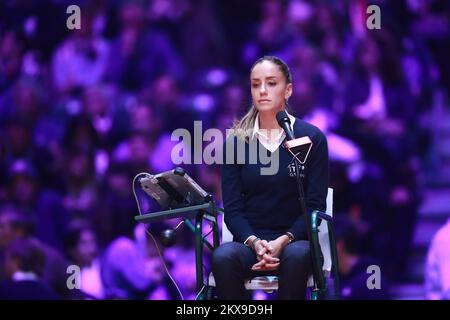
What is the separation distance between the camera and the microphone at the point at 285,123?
3.73m

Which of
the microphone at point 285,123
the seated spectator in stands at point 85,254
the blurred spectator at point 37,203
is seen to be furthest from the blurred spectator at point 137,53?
the microphone at point 285,123

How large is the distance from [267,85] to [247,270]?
0.81 meters

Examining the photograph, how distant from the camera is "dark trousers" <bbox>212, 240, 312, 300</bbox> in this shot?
12.4ft

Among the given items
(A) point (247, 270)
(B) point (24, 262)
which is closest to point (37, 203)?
(B) point (24, 262)

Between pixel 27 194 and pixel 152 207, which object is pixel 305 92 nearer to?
pixel 152 207

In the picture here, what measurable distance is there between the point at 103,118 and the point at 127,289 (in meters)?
1.20

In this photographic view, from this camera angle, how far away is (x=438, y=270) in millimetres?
5062

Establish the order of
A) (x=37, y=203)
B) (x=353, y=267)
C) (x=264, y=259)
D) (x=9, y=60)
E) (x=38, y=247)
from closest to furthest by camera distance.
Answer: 1. (x=264, y=259)
2. (x=353, y=267)
3. (x=38, y=247)
4. (x=37, y=203)
5. (x=9, y=60)

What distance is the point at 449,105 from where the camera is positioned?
5.79 meters

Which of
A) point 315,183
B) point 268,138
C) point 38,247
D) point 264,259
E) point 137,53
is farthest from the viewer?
point 137,53

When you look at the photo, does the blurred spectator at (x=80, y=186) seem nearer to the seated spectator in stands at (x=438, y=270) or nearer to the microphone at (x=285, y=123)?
the seated spectator in stands at (x=438, y=270)

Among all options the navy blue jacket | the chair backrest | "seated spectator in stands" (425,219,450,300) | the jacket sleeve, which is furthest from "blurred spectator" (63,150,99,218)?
the jacket sleeve

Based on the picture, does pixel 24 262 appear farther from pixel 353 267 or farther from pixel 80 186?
pixel 353 267

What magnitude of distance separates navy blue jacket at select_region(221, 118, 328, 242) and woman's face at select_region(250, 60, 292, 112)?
0.48 feet
